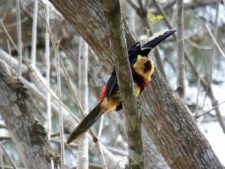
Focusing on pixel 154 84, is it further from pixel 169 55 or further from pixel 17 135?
pixel 169 55

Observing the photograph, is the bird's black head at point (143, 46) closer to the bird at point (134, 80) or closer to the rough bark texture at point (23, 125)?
the bird at point (134, 80)

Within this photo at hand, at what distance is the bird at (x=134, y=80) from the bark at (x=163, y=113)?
0.08m

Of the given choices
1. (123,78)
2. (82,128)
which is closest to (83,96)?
(82,128)

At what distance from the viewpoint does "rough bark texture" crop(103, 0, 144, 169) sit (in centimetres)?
146

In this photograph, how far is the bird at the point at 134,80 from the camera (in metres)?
2.14

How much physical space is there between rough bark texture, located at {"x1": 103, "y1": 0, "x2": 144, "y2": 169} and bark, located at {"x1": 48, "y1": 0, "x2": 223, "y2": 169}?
0.54m

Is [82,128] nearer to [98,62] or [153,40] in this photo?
[153,40]

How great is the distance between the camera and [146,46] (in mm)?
2232

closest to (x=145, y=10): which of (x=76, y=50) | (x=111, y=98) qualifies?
(x=76, y=50)

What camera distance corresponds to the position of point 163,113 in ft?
7.41

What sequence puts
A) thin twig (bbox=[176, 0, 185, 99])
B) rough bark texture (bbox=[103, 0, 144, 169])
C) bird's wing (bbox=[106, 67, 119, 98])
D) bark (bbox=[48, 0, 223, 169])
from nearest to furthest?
rough bark texture (bbox=[103, 0, 144, 169]) < bird's wing (bbox=[106, 67, 119, 98]) < bark (bbox=[48, 0, 223, 169]) < thin twig (bbox=[176, 0, 185, 99])

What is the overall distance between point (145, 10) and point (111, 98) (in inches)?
42.0

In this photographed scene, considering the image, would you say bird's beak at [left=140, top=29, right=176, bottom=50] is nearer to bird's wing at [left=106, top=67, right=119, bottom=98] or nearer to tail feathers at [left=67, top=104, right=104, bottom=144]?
bird's wing at [left=106, top=67, right=119, bottom=98]

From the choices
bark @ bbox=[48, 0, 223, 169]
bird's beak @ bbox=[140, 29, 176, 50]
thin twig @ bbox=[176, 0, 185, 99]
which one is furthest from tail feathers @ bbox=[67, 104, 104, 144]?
thin twig @ bbox=[176, 0, 185, 99]
